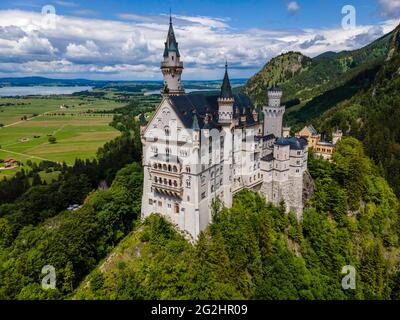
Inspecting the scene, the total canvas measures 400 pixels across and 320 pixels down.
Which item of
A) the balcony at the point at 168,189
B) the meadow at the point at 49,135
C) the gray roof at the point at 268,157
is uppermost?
the gray roof at the point at 268,157

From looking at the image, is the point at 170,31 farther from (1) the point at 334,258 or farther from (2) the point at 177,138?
(1) the point at 334,258

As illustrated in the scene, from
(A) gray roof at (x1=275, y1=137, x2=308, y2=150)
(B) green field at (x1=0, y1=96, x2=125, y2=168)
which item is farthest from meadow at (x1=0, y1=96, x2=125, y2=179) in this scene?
(A) gray roof at (x1=275, y1=137, x2=308, y2=150)

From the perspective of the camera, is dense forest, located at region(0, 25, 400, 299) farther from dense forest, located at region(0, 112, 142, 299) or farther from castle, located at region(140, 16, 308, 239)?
castle, located at region(140, 16, 308, 239)

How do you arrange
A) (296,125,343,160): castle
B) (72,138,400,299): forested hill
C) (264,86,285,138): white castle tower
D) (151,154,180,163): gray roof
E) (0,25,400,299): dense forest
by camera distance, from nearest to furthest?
(72,138,400,299): forested hill, (0,25,400,299): dense forest, (151,154,180,163): gray roof, (264,86,285,138): white castle tower, (296,125,343,160): castle

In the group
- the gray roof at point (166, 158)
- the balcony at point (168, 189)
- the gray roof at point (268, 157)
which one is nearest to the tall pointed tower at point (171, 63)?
the gray roof at point (166, 158)

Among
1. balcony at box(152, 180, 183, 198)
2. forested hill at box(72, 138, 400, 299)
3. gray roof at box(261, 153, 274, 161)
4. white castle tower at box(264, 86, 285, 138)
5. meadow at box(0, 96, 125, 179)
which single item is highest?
white castle tower at box(264, 86, 285, 138)

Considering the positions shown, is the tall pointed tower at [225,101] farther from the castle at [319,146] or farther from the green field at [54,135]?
the green field at [54,135]
